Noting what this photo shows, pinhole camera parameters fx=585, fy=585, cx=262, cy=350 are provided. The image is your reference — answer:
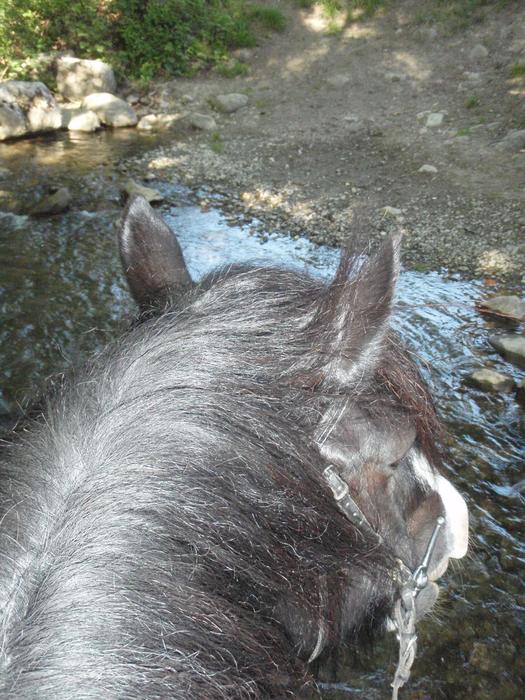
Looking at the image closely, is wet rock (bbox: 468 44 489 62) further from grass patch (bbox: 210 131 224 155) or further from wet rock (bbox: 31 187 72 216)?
wet rock (bbox: 31 187 72 216)

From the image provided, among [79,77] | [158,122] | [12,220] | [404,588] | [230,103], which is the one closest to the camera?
[404,588]

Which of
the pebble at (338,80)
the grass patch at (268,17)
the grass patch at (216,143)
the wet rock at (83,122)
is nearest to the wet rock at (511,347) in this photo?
the grass patch at (216,143)

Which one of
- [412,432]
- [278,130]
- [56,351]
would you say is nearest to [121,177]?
[278,130]

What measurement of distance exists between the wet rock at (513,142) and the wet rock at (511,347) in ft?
12.6

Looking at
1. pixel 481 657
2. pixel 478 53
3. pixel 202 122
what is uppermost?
pixel 478 53

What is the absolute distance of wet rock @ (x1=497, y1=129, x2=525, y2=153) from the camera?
7453 millimetres

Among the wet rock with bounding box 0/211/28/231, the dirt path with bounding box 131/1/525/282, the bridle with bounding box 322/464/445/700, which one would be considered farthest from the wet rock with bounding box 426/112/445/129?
the bridle with bounding box 322/464/445/700

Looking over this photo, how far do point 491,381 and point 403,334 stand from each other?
32.9 inches

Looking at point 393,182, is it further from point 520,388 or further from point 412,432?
point 412,432

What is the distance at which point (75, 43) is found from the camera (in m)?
12.0

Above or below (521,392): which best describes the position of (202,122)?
above

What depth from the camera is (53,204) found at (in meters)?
7.01

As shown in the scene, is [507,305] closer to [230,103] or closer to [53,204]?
[53,204]

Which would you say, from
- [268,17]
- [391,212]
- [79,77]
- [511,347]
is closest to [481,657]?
[511,347]
